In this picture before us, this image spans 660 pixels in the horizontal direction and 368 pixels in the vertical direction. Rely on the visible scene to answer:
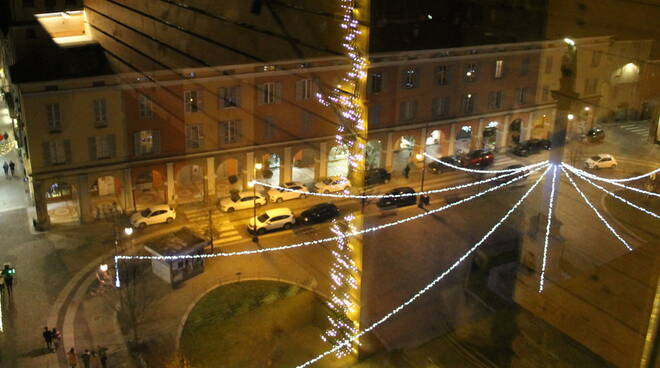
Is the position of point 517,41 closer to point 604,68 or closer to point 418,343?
point 604,68

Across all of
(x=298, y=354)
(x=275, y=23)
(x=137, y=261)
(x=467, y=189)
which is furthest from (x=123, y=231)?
(x=467, y=189)

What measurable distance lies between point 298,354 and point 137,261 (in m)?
2.17

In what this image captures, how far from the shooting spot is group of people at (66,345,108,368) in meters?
4.25

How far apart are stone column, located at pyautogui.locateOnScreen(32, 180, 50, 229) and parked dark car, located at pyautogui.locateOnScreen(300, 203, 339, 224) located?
91.8 inches

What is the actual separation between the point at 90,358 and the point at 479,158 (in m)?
2.87

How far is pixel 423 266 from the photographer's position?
5.05 m

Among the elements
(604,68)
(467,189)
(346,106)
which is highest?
(604,68)

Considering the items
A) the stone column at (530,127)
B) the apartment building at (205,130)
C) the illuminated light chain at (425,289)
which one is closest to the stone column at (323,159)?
the apartment building at (205,130)

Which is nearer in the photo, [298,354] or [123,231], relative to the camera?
[298,354]

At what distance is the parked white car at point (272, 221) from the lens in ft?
20.4

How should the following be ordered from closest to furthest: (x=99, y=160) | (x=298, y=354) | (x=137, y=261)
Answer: (x=298, y=354), (x=137, y=261), (x=99, y=160)

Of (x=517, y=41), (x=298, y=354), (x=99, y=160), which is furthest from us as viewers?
(x=99, y=160)

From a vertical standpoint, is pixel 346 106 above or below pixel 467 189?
above

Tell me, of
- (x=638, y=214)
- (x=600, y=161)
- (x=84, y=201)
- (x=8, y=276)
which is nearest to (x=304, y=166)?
(x=84, y=201)
